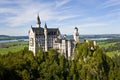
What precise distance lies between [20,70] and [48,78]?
11.3 meters

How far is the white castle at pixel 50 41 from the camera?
115 meters

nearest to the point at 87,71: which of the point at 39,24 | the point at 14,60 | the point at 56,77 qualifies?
the point at 56,77

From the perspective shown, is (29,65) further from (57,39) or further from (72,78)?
(57,39)

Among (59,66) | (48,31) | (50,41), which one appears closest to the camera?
(59,66)

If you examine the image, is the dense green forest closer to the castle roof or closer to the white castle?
the white castle

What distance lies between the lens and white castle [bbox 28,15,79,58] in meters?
115

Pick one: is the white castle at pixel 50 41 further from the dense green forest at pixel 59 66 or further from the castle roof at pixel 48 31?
the dense green forest at pixel 59 66

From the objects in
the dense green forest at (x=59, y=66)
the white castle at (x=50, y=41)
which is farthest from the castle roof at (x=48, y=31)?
the dense green forest at (x=59, y=66)

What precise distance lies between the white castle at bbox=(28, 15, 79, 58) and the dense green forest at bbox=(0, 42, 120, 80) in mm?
3618

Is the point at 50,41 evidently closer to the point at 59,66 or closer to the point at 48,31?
the point at 48,31

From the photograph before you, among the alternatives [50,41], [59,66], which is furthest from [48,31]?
[59,66]

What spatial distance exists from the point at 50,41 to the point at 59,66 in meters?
23.5

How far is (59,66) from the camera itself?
331 ft

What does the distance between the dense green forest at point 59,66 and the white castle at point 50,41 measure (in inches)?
142
